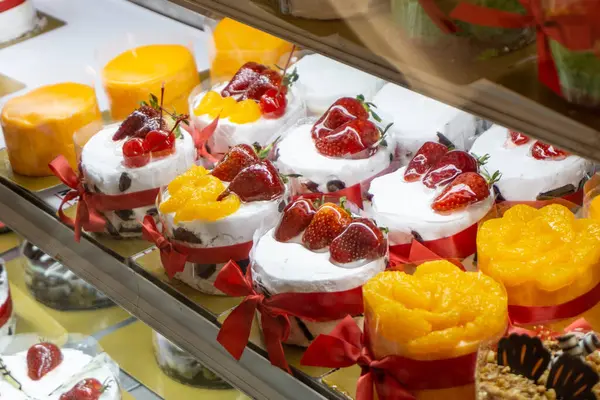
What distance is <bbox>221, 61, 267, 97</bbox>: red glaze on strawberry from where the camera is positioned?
212 centimetres

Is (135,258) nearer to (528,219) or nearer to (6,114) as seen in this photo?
(6,114)

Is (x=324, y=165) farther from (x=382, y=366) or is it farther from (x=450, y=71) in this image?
(x=450, y=71)

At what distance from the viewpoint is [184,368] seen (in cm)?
239

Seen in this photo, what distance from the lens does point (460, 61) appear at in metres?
1.08

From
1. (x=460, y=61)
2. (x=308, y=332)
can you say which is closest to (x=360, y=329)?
(x=308, y=332)

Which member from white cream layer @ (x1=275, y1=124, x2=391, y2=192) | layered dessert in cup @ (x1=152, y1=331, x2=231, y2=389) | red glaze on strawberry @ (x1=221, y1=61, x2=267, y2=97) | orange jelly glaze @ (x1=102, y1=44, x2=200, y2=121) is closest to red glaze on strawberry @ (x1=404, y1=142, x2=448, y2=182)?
white cream layer @ (x1=275, y1=124, x2=391, y2=192)

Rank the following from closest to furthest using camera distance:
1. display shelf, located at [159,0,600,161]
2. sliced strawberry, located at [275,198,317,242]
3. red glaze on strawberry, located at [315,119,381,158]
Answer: display shelf, located at [159,0,600,161] < sliced strawberry, located at [275,198,317,242] < red glaze on strawberry, located at [315,119,381,158]

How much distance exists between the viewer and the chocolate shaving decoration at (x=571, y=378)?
1.14 m

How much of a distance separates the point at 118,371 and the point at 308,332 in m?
0.95

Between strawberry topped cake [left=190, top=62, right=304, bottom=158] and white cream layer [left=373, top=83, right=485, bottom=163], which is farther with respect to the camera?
strawberry topped cake [left=190, top=62, right=304, bottom=158]

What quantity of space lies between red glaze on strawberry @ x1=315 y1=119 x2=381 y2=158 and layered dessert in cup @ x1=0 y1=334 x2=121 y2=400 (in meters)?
0.93

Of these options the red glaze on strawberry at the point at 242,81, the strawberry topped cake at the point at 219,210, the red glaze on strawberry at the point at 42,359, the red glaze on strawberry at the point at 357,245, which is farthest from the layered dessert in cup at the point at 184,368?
the red glaze on strawberry at the point at 357,245

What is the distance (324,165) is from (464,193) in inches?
13.0

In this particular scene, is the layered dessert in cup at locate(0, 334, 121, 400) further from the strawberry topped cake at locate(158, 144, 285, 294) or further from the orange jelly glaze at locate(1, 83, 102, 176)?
the strawberry topped cake at locate(158, 144, 285, 294)
